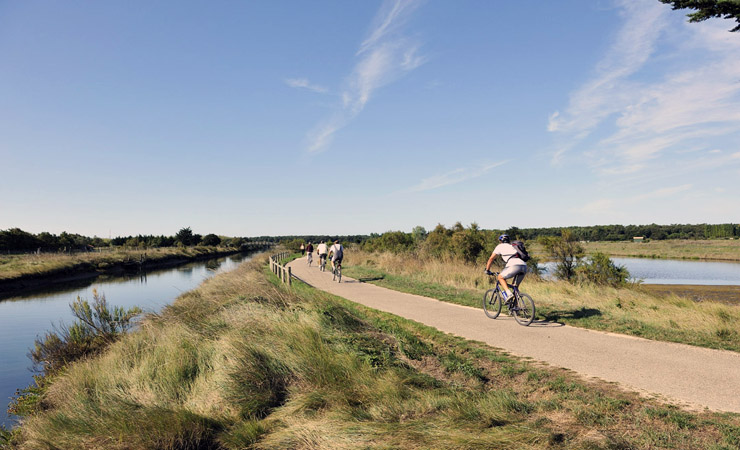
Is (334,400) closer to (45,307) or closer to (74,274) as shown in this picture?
(45,307)

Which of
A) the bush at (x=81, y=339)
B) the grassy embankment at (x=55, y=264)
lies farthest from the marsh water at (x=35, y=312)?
the grassy embankment at (x=55, y=264)

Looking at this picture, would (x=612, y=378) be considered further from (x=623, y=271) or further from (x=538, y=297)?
(x=623, y=271)

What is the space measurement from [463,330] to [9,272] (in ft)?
117

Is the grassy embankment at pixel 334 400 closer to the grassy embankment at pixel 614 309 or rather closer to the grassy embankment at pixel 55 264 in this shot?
the grassy embankment at pixel 614 309

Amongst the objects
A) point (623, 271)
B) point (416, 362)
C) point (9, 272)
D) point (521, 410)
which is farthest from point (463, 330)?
point (9, 272)

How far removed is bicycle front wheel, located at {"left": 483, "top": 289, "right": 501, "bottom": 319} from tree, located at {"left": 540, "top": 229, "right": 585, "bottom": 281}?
13.0 meters

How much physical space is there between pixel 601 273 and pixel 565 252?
2181 mm

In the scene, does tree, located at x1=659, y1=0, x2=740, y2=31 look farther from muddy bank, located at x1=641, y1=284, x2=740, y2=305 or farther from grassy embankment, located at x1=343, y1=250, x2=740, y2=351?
muddy bank, located at x1=641, y1=284, x2=740, y2=305

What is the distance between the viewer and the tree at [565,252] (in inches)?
838

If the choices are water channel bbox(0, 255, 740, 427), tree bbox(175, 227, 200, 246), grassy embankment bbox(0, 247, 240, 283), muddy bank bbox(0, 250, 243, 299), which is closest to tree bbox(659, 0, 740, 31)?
water channel bbox(0, 255, 740, 427)

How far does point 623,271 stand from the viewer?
1964cm

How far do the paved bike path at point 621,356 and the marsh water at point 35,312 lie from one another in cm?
904

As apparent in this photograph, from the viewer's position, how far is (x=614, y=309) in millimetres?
10578

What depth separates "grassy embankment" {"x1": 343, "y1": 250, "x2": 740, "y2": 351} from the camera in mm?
7695
